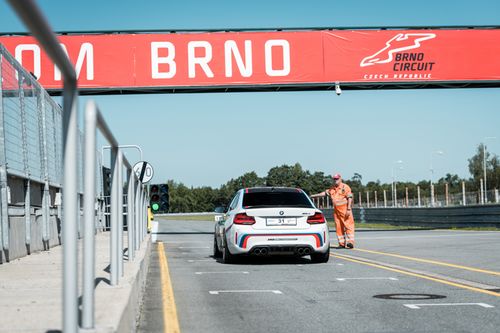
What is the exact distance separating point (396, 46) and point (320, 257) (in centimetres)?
1572

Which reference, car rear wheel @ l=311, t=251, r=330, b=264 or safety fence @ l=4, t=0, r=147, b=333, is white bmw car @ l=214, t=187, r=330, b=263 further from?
safety fence @ l=4, t=0, r=147, b=333

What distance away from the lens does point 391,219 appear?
1606 inches

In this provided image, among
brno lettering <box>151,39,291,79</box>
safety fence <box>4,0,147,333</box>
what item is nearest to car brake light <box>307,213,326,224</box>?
safety fence <box>4,0,147,333</box>

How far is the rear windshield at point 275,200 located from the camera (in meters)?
14.5

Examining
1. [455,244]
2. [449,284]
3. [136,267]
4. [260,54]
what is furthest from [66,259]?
[260,54]

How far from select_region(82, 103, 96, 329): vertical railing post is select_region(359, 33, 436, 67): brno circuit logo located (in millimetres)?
24348

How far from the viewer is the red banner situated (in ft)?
89.5

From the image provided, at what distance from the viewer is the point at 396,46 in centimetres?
2856

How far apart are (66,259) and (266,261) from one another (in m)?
11.7

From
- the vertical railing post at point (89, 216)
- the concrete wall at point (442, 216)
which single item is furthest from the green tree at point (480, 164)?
the vertical railing post at point (89, 216)

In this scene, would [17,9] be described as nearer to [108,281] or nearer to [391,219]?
[108,281]

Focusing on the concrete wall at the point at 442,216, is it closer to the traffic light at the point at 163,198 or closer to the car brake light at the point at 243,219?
the traffic light at the point at 163,198

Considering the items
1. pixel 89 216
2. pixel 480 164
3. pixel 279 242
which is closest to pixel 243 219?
pixel 279 242

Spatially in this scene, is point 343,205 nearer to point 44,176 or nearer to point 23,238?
point 44,176
